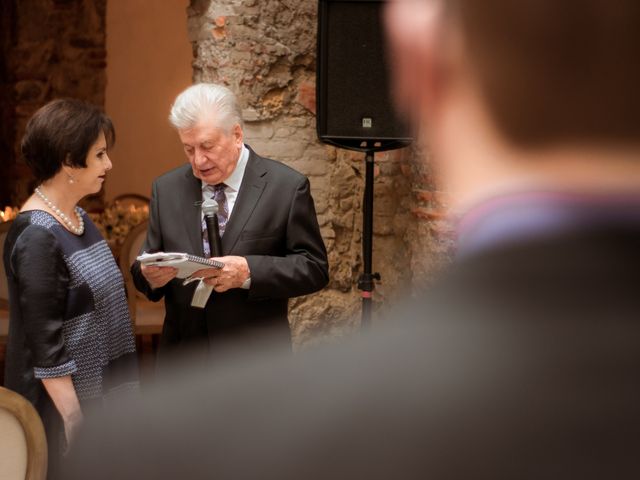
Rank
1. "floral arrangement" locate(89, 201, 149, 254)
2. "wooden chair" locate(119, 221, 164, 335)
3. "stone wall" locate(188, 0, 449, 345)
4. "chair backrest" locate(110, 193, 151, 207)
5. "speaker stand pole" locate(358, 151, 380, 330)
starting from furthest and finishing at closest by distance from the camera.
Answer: "chair backrest" locate(110, 193, 151, 207) → "floral arrangement" locate(89, 201, 149, 254) → "wooden chair" locate(119, 221, 164, 335) → "stone wall" locate(188, 0, 449, 345) → "speaker stand pole" locate(358, 151, 380, 330)

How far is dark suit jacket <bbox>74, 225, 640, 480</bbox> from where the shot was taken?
0.42 m

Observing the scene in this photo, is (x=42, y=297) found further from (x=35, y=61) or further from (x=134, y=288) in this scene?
(x=35, y=61)

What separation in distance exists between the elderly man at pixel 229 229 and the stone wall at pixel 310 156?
1.06m

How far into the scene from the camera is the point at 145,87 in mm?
8773

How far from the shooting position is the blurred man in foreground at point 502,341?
16.5 inches

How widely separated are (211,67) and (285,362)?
3.89 m

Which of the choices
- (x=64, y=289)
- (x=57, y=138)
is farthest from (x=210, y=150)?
(x=64, y=289)

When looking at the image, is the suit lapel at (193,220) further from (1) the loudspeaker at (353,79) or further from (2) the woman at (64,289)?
(1) the loudspeaker at (353,79)

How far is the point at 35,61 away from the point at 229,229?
18.6 ft

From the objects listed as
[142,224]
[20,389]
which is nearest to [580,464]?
[20,389]

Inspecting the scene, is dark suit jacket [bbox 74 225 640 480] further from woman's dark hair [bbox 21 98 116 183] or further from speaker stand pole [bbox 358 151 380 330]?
speaker stand pole [bbox 358 151 380 330]

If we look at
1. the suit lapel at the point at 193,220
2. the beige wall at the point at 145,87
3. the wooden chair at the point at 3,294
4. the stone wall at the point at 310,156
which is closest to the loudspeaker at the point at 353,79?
the stone wall at the point at 310,156

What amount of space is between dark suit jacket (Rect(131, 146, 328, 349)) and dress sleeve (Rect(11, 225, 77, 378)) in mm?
427

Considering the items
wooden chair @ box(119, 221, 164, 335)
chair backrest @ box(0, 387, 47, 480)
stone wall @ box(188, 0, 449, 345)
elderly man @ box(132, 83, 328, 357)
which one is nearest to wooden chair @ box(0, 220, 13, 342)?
wooden chair @ box(119, 221, 164, 335)
